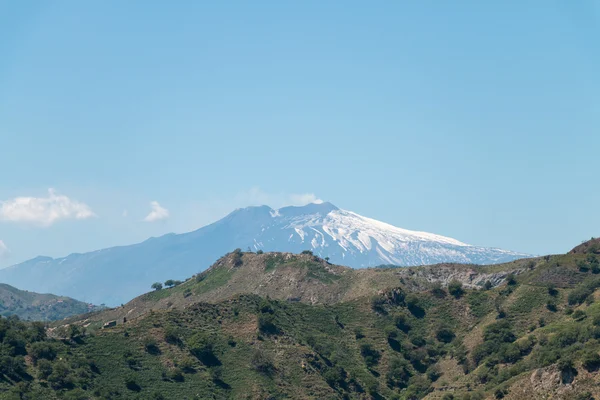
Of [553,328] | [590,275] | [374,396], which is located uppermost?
[590,275]

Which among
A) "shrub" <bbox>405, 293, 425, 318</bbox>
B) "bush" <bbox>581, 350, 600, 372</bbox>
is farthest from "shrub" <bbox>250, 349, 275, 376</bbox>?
"bush" <bbox>581, 350, 600, 372</bbox>

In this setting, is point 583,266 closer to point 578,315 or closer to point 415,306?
point 415,306

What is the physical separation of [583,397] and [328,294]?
351ft

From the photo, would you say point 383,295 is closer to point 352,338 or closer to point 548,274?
point 352,338

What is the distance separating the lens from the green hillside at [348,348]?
340 feet

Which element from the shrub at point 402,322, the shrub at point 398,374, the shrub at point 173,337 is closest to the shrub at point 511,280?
the shrub at point 402,322

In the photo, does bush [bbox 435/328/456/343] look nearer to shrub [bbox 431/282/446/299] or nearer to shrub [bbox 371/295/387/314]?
shrub [bbox 371/295/387/314]

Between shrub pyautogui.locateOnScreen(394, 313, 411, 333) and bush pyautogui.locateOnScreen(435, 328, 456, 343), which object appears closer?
bush pyautogui.locateOnScreen(435, 328, 456, 343)

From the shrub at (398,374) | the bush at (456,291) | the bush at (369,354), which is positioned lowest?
the shrub at (398,374)

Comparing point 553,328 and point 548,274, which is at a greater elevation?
point 548,274

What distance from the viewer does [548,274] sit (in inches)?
6334

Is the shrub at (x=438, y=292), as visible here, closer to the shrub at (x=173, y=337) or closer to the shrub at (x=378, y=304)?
the shrub at (x=378, y=304)

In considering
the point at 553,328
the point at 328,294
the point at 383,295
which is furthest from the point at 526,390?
the point at 328,294

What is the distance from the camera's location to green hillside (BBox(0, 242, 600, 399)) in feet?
340
